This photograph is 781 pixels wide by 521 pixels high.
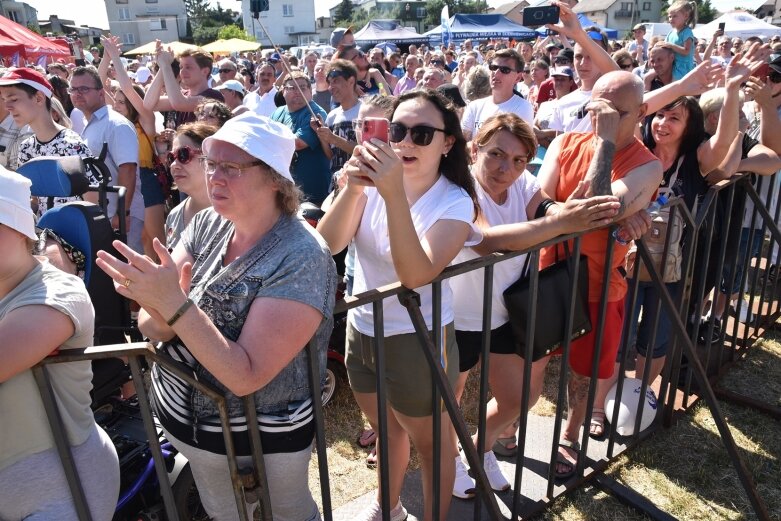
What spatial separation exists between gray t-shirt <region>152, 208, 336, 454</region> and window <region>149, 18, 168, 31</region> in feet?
254

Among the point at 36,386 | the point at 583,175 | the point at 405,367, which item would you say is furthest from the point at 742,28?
the point at 36,386

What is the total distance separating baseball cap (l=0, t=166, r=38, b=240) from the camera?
5.36ft

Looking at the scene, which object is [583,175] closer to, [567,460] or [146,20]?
[567,460]

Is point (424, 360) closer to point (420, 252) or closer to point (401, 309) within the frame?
point (401, 309)

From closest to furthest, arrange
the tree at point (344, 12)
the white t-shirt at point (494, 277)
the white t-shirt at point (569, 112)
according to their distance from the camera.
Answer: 1. the white t-shirt at point (494, 277)
2. the white t-shirt at point (569, 112)
3. the tree at point (344, 12)

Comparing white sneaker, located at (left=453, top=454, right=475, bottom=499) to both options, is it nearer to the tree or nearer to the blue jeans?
the blue jeans

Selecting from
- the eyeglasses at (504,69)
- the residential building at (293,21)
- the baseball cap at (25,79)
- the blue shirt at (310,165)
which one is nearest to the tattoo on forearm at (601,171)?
the eyeglasses at (504,69)

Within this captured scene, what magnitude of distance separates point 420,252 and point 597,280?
51.4 inches

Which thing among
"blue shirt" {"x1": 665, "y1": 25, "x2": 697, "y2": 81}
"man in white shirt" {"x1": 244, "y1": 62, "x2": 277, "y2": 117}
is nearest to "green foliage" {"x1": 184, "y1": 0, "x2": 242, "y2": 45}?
"man in white shirt" {"x1": 244, "y1": 62, "x2": 277, "y2": 117}

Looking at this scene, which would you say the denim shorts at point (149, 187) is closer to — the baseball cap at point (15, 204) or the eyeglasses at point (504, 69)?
the eyeglasses at point (504, 69)

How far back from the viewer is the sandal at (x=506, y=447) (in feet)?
10.4

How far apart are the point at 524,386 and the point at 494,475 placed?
72cm

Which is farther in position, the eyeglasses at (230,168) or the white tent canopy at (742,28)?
the white tent canopy at (742,28)

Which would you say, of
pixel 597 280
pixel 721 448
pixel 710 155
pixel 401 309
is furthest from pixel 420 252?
pixel 721 448
